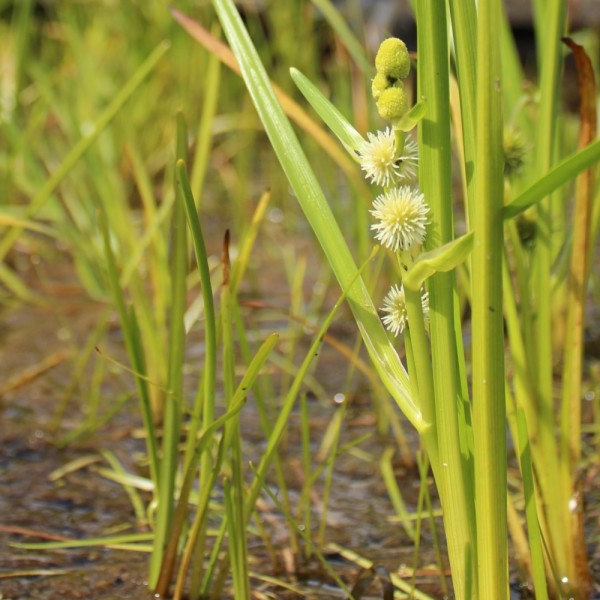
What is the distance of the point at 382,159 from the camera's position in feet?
1.94

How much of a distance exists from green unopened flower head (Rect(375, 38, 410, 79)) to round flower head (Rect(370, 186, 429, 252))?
7 centimetres

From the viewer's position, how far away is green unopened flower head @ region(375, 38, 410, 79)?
56 centimetres

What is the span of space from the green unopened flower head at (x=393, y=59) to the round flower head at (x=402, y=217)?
75 mm

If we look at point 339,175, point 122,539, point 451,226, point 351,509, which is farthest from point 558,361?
point 339,175

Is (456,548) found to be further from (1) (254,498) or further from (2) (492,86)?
(2) (492,86)

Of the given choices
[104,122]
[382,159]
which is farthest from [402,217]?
[104,122]

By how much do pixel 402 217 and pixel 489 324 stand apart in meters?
0.09

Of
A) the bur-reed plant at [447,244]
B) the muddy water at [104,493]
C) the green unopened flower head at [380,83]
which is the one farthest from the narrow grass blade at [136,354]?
the green unopened flower head at [380,83]

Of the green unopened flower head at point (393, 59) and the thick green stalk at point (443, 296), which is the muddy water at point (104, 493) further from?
the green unopened flower head at point (393, 59)

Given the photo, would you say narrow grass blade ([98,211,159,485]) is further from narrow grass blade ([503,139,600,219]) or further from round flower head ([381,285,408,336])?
narrow grass blade ([503,139,600,219])

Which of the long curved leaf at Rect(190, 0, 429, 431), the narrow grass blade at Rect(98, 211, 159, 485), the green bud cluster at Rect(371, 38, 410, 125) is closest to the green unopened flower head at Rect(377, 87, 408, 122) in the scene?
the green bud cluster at Rect(371, 38, 410, 125)

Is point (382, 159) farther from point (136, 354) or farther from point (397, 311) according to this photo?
point (136, 354)

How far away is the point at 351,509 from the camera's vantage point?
1.09 metres

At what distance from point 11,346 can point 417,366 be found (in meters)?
1.13
